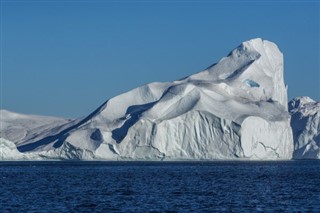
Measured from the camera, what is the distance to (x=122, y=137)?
3989 inches

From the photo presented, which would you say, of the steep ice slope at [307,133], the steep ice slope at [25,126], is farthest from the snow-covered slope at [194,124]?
the steep ice slope at [25,126]

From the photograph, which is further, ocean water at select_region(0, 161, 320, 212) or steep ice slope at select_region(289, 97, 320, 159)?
steep ice slope at select_region(289, 97, 320, 159)

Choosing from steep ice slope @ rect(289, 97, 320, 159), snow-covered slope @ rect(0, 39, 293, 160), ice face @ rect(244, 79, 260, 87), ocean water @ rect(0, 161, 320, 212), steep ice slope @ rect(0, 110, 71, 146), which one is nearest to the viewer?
ocean water @ rect(0, 161, 320, 212)

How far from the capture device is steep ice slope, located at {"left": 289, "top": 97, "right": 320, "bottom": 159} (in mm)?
122875

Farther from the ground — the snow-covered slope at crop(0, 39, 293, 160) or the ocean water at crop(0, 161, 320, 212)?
the snow-covered slope at crop(0, 39, 293, 160)

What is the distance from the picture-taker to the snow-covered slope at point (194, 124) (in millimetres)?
96938

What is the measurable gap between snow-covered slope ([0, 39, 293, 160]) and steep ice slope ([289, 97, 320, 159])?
922 cm

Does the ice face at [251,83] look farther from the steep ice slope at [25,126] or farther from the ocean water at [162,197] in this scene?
the ocean water at [162,197]

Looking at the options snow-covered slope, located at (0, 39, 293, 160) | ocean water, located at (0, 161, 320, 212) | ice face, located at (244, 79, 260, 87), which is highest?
ice face, located at (244, 79, 260, 87)

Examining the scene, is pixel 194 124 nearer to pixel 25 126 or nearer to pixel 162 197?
pixel 25 126

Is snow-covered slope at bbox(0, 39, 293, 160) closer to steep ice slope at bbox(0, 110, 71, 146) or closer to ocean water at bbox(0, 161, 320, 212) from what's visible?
steep ice slope at bbox(0, 110, 71, 146)

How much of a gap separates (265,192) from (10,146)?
64.0m

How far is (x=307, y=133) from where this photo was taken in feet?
404

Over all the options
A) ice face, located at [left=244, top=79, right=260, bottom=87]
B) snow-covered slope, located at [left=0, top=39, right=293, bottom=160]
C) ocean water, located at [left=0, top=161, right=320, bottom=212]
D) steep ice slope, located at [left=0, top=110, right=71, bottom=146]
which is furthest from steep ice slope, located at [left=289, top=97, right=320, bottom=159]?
ocean water, located at [left=0, top=161, right=320, bottom=212]
